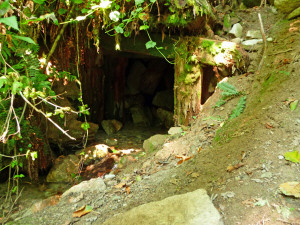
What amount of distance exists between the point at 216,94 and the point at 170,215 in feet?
9.40

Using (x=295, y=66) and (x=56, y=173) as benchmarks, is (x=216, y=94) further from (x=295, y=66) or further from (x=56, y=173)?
(x=56, y=173)

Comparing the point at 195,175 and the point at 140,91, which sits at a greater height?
the point at 195,175

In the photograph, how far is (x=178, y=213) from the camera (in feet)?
6.20

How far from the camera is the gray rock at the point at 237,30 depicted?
5.19 m

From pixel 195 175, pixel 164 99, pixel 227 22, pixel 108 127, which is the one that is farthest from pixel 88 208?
pixel 164 99

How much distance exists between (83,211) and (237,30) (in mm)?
4608

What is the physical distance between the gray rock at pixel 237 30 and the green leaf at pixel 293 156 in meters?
3.63

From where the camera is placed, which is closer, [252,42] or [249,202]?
[249,202]

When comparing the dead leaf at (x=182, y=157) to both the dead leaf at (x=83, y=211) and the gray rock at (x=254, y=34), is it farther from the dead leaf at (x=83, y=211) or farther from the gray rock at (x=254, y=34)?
the gray rock at (x=254, y=34)

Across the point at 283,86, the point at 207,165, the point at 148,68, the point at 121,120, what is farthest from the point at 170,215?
the point at 148,68

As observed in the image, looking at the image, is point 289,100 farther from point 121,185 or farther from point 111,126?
point 111,126

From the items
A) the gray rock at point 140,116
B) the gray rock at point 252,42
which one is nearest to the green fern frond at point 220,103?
the gray rock at point 252,42

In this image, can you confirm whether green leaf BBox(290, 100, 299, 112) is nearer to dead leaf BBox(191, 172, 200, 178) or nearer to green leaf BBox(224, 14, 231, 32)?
dead leaf BBox(191, 172, 200, 178)

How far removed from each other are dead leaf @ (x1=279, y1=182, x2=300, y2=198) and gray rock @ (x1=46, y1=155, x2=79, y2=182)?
12.1ft
